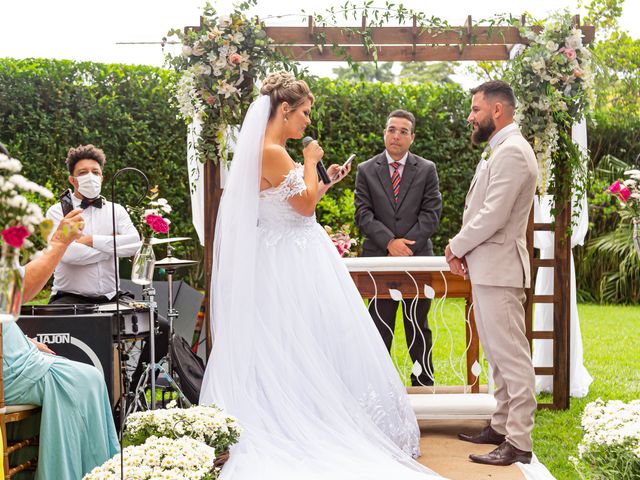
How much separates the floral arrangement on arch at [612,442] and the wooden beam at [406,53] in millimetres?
3222

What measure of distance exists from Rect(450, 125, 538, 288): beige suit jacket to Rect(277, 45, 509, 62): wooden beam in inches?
65.3

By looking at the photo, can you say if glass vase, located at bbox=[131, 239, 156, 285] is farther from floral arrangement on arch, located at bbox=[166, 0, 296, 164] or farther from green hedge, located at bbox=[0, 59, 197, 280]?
green hedge, located at bbox=[0, 59, 197, 280]

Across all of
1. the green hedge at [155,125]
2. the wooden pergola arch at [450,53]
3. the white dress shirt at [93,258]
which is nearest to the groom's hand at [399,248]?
the wooden pergola arch at [450,53]

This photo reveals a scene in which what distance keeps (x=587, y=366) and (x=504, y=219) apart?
3813 mm

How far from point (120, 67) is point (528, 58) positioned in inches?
242

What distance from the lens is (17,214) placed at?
2.18 m

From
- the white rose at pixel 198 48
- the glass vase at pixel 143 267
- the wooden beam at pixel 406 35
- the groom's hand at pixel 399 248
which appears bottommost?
the groom's hand at pixel 399 248

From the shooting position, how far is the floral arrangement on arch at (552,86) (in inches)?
216

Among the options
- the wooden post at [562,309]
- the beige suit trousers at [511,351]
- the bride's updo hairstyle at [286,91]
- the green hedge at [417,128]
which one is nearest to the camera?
the beige suit trousers at [511,351]

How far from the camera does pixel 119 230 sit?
5.57m

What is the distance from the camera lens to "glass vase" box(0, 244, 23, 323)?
84.8 inches

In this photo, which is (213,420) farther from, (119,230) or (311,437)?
(119,230)

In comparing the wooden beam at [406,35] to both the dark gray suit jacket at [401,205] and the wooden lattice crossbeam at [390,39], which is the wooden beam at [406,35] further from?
the dark gray suit jacket at [401,205]

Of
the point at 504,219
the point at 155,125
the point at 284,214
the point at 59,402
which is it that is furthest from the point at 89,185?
the point at 155,125
